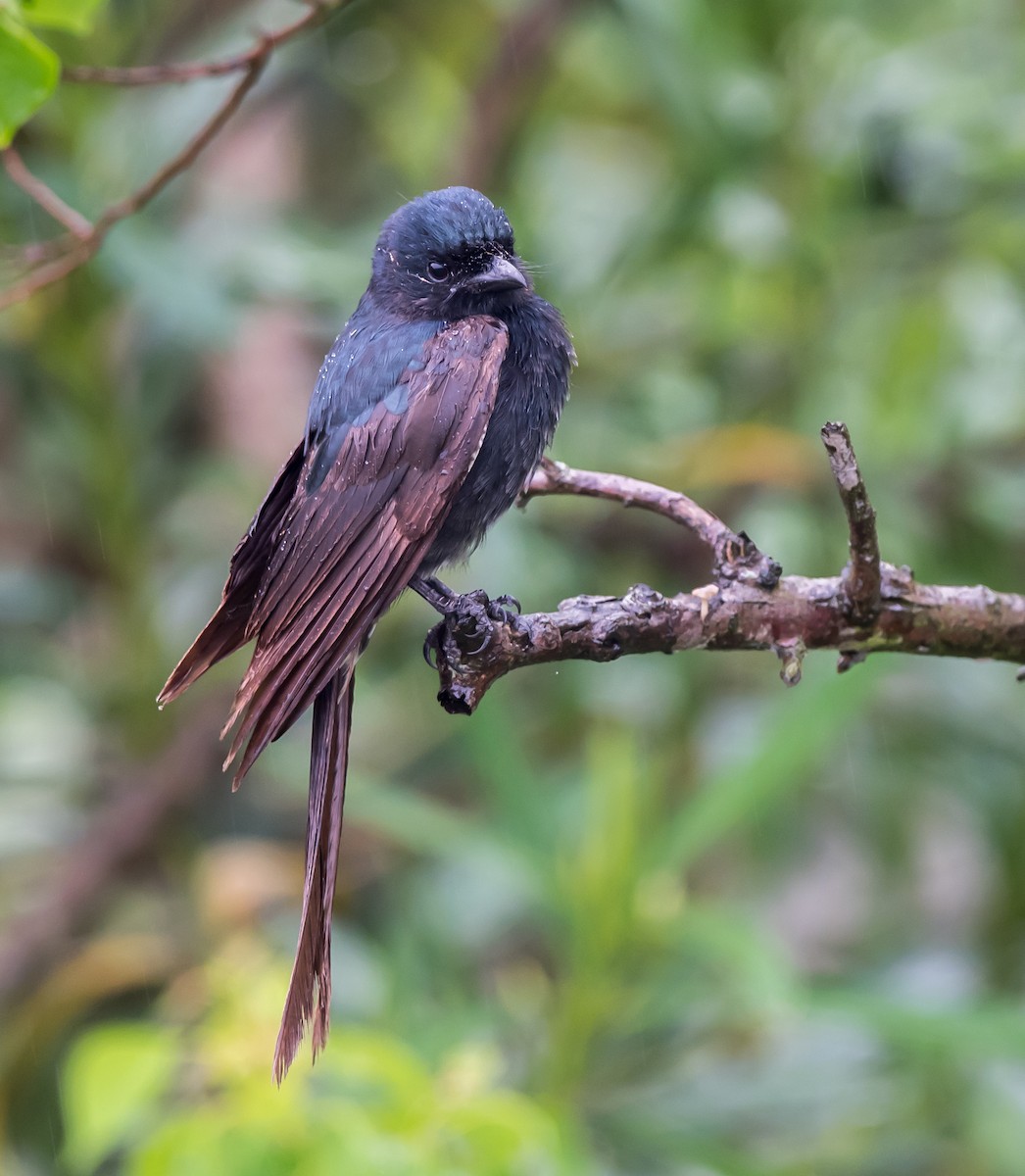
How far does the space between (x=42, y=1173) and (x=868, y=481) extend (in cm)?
247

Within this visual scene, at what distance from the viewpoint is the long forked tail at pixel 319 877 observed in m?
1.90

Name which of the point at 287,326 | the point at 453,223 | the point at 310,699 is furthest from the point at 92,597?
the point at 310,699

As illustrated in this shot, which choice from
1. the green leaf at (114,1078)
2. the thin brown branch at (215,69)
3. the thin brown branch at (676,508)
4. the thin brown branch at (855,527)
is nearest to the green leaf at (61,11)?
the thin brown branch at (215,69)

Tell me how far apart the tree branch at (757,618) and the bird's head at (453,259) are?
0.55 metres

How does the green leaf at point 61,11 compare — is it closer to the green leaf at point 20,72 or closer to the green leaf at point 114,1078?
the green leaf at point 20,72

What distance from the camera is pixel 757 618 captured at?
1.88 metres

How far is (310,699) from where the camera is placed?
197 centimetres

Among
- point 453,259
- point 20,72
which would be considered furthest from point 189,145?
point 453,259

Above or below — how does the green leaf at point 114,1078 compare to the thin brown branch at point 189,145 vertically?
below

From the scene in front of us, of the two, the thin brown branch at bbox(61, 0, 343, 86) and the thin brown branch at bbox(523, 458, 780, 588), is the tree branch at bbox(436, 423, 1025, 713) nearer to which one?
the thin brown branch at bbox(523, 458, 780, 588)

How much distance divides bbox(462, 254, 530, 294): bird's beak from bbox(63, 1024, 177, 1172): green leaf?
1.29m

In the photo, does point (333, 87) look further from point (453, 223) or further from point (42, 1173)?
point (42, 1173)

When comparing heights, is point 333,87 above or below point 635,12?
above

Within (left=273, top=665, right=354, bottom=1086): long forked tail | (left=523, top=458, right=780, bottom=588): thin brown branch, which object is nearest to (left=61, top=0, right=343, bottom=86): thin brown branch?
(left=523, top=458, right=780, bottom=588): thin brown branch
